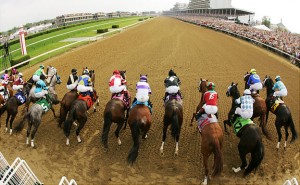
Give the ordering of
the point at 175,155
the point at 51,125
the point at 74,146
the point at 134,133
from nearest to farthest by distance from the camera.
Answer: the point at 134,133
the point at 175,155
the point at 74,146
the point at 51,125

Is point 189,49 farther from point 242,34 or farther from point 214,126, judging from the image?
point 214,126

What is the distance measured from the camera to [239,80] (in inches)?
503

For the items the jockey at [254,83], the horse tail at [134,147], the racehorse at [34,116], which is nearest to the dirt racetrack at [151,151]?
the horse tail at [134,147]

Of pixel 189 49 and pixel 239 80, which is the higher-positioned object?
pixel 189 49

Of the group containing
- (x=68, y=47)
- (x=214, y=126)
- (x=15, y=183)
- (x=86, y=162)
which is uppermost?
(x=68, y=47)

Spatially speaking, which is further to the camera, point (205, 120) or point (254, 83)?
point (254, 83)

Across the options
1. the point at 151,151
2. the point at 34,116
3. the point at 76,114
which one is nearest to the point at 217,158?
the point at 151,151

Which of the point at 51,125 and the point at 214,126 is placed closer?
the point at 214,126

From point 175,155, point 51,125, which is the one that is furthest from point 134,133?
point 51,125

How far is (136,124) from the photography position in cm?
642

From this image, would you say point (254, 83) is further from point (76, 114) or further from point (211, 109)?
point (76, 114)

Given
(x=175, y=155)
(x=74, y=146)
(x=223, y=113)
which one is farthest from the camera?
(x=223, y=113)

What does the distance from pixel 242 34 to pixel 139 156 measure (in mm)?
22326

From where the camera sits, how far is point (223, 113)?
9227 millimetres
